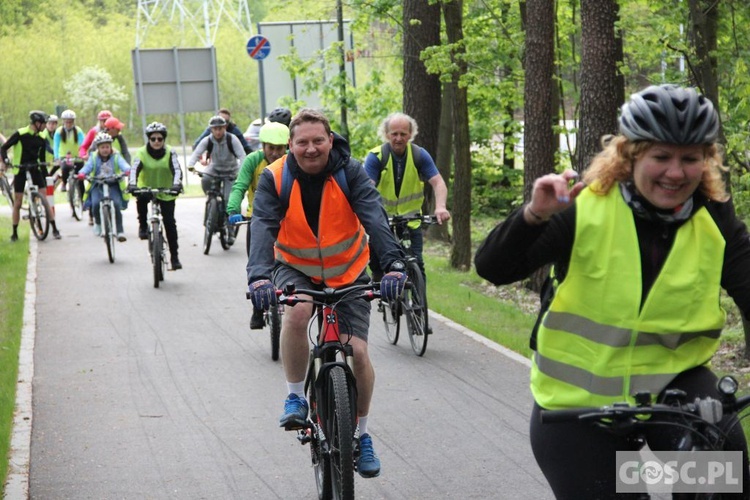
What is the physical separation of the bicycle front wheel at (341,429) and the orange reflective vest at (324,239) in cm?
77

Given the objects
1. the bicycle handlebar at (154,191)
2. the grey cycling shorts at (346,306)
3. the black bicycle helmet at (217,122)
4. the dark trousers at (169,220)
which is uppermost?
the black bicycle helmet at (217,122)

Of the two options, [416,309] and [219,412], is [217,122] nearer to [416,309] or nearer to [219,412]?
[416,309]

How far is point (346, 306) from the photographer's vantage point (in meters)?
6.13

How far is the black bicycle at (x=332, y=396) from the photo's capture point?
561 cm

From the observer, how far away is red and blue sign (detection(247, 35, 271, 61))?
26625 millimetres

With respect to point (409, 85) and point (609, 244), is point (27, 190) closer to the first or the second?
point (409, 85)

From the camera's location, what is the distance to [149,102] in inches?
1204

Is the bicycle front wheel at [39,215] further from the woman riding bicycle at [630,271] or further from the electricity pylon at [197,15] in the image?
the woman riding bicycle at [630,271]

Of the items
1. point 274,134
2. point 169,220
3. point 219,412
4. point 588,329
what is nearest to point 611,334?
point 588,329

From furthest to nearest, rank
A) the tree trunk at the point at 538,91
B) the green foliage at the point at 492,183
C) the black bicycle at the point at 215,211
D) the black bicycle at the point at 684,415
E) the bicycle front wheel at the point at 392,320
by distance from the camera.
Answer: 1. the green foliage at the point at 492,183
2. the black bicycle at the point at 215,211
3. the tree trunk at the point at 538,91
4. the bicycle front wheel at the point at 392,320
5. the black bicycle at the point at 684,415

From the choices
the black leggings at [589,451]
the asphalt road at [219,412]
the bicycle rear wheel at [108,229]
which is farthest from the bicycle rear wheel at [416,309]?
the bicycle rear wheel at [108,229]

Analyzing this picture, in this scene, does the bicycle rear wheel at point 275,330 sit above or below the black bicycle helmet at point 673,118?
below

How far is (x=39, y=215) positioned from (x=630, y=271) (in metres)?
18.1

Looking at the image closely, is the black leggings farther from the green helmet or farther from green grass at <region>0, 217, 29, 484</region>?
the green helmet
